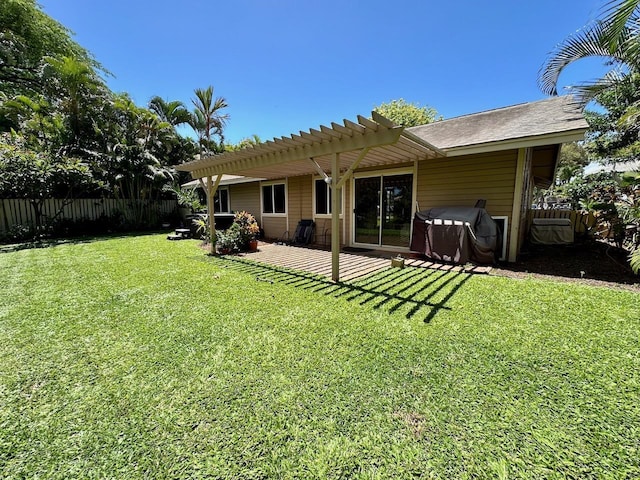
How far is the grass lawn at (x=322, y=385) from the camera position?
1455mm

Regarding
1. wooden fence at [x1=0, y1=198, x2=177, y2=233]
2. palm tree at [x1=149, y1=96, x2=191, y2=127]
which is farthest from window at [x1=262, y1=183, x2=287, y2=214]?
palm tree at [x1=149, y1=96, x2=191, y2=127]

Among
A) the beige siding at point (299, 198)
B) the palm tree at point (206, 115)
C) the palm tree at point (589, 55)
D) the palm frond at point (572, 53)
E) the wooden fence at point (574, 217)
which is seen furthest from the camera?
Answer: the palm tree at point (206, 115)

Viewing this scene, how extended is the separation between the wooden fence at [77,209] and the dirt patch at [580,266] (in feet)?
49.2

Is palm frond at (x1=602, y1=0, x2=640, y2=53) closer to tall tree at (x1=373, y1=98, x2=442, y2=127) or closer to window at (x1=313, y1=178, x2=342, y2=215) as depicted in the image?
window at (x1=313, y1=178, x2=342, y2=215)

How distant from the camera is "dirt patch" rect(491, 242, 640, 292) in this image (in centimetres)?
452

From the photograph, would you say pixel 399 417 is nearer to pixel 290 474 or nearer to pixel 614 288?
pixel 290 474

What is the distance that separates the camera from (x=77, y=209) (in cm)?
1170

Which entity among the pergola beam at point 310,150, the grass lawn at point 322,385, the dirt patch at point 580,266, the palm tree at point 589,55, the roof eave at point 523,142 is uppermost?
the palm tree at point 589,55

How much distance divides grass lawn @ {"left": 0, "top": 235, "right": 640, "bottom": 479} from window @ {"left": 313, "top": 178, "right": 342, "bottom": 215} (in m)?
5.18

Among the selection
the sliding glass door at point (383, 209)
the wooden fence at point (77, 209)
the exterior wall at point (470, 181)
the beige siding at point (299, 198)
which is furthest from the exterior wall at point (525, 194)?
the wooden fence at point (77, 209)

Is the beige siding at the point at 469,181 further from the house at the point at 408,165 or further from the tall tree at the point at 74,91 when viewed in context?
the tall tree at the point at 74,91

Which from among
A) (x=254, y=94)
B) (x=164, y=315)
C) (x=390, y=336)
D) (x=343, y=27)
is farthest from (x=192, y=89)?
(x=390, y=336)

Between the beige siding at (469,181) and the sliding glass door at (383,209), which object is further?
the sliding glass door at (383,209)

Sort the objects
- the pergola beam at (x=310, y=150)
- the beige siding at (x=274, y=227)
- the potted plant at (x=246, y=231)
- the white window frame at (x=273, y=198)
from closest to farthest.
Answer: the pergola beam at (x=310, y=150) < the potted plant at (x=246, y=231) < the white window frame at (x=273, y=198) < the beige siding at (x=274, y=227)
